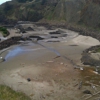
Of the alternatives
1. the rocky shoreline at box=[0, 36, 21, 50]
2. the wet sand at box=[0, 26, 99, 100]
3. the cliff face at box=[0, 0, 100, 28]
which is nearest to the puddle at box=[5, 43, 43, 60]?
the wet sand at box=[0, 26, 99, 100]

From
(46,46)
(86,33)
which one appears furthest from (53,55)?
(86,33)

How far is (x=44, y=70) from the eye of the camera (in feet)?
117

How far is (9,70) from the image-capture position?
3588 centimetres

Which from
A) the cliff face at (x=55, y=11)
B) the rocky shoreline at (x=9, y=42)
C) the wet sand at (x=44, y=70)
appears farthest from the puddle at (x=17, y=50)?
the cliff face at (x=55, y=11)

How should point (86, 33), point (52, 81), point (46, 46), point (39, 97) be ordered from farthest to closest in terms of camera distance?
point (86, 33) → point (46, 46) → point (52, 81) → point (39, 97)

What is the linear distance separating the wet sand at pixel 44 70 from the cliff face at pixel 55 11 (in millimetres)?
21607

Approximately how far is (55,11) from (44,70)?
65.8 m

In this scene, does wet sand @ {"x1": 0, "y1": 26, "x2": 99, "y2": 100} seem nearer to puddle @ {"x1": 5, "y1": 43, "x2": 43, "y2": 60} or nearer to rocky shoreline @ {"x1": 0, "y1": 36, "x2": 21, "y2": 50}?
puddle @ {"x1": 5, "y1": 43, "x2": 43, "y2": 60}

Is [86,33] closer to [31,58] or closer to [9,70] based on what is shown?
[31,58]

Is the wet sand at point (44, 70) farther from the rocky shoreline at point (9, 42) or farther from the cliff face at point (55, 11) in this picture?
the cliff face at point (55, 11)

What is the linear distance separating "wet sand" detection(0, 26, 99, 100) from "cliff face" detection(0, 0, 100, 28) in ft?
70.9

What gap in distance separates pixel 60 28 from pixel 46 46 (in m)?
29.5

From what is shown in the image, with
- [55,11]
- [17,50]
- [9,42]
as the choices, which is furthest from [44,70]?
[55,11]

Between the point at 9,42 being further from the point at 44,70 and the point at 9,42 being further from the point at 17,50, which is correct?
the point at 44,70
